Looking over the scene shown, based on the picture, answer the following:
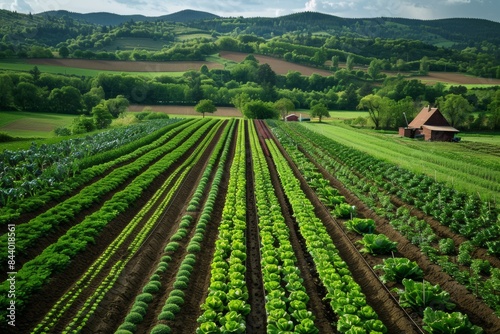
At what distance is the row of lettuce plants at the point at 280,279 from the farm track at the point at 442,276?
3287mm

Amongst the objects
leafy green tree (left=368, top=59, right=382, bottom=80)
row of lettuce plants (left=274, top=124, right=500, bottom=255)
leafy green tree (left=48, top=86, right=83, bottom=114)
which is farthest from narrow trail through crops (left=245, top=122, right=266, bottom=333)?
leafy green tree (left=368, top=59, right=382, bottom=80)

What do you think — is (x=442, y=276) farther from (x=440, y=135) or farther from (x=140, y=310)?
(x=440, y=135)

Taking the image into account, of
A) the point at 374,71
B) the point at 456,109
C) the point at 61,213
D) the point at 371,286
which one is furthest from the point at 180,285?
the point at 374,71

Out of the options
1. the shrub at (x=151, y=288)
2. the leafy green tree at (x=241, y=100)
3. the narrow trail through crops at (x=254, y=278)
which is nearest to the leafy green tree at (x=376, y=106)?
the leafy green tree at (x=241, y=100)

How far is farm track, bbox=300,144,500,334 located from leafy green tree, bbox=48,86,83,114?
7905 cm

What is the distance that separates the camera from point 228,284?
37.1 ft

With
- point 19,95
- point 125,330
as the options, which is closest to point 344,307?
point 125,330

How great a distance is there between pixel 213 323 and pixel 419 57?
8225 inches

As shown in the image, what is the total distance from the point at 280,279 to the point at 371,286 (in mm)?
3051

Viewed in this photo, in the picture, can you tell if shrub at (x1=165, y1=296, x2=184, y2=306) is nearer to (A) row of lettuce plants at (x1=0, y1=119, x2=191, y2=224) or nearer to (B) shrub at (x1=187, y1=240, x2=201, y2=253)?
(B) shrub at (x1=187, y1=240, x2=201, y2=253)

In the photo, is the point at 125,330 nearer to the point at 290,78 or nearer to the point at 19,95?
the point at 19,95

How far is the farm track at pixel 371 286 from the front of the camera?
33.1 feet

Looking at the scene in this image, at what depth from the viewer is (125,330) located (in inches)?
373

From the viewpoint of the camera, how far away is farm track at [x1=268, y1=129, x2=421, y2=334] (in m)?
10.1
